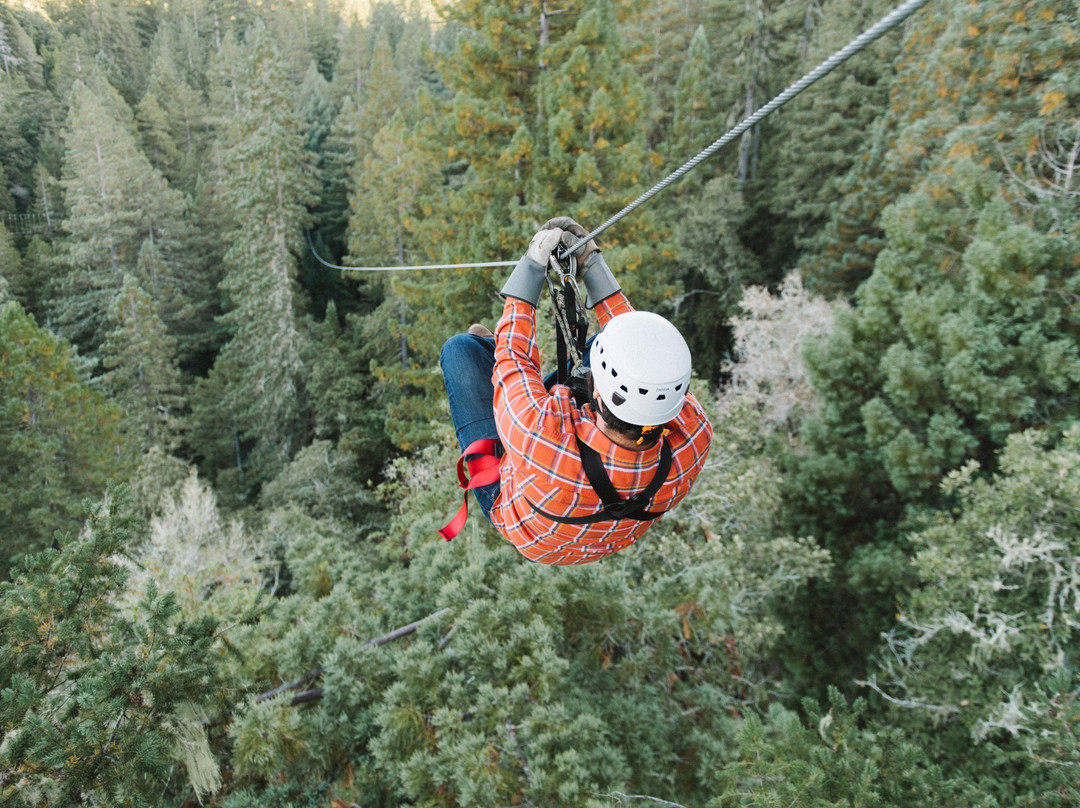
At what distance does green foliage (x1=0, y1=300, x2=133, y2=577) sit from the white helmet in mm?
14508

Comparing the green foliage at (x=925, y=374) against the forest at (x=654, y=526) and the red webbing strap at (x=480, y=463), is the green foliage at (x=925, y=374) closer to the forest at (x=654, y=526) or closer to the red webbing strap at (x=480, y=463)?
the forest at (x=654, y=526)

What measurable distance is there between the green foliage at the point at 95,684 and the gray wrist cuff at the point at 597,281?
2.24m

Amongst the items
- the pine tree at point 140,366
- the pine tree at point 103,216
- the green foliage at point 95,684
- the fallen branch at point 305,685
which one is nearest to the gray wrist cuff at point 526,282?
the green foliage at point 95,684

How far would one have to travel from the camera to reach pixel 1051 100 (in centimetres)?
835

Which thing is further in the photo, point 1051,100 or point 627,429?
point 1051,100

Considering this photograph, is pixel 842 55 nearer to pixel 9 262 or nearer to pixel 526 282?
pixel 526 282

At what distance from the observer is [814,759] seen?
2.84 meters

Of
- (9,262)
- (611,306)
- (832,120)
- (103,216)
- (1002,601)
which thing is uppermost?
(103,216)

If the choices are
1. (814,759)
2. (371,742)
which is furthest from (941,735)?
(371,742)

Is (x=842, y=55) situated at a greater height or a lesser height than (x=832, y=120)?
lesser

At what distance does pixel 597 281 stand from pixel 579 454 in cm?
91

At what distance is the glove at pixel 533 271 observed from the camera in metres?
2.49

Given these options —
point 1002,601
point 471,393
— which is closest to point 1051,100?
point 1002,601

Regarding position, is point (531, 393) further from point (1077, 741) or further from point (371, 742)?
point (1077, 741)
